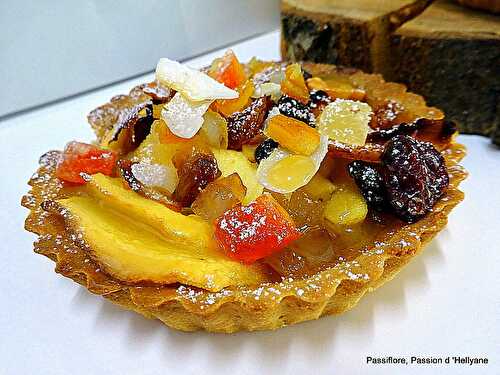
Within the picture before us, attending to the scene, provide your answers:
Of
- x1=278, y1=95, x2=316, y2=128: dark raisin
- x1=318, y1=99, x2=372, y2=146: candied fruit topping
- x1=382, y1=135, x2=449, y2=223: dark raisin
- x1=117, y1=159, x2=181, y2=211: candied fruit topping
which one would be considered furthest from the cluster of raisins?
x1=117, y1=159, x2=181, y2=211: candied fruit topping

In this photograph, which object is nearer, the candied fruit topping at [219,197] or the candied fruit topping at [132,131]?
the candied fruit topping at [219,197]

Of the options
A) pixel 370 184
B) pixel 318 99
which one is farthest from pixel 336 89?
pixel 370 184

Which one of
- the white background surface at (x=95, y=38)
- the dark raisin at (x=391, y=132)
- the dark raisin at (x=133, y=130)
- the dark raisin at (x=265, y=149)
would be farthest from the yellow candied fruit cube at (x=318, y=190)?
the white background surface at (x=95, y=38)

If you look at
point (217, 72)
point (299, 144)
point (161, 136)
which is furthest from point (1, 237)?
point (299, 144)

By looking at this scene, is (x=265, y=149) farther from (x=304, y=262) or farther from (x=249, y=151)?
(x=304, y=262)

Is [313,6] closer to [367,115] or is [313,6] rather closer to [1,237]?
[367,115]

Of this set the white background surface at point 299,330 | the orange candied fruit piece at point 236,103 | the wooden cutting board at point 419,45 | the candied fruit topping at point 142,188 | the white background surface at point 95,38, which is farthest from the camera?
the white background surface at point 95,38

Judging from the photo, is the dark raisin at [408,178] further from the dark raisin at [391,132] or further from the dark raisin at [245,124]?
the dark raisin at [245,124]
